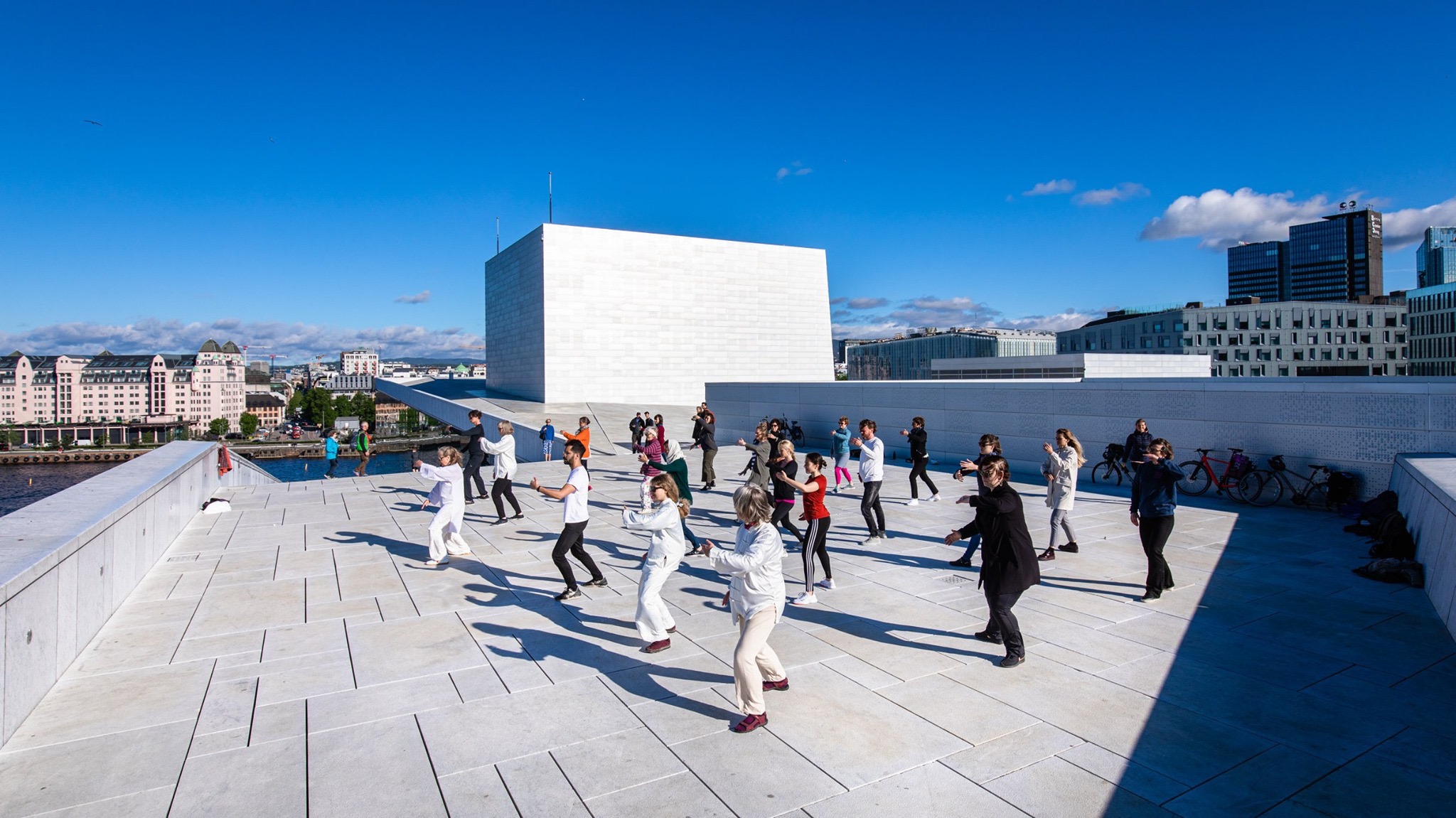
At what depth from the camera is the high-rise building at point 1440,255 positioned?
166 meters

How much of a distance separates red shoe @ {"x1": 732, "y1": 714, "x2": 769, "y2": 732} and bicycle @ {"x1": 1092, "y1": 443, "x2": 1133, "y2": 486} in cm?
1208

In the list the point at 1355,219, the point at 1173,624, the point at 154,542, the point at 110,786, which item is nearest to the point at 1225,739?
the point at 1173,624

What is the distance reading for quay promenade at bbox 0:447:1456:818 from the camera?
4.18m

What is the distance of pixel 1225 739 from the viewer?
15.4 ft

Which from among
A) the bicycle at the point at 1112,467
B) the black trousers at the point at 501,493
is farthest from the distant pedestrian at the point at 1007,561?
the bicycle at the point at 1112,467

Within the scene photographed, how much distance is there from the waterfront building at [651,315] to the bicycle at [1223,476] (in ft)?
107

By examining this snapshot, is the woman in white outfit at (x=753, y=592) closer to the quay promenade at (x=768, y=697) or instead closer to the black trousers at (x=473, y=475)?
the quay promenade at (x=768, y=697)

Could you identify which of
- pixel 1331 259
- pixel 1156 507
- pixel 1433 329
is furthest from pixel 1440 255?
pixel 1156 507

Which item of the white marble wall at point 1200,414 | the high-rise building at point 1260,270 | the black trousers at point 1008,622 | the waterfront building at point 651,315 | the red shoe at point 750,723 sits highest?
the high-rise building at point 1260,270

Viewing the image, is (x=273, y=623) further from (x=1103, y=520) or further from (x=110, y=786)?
(x=1103, y=520)

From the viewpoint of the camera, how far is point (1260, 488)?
40.8 feet

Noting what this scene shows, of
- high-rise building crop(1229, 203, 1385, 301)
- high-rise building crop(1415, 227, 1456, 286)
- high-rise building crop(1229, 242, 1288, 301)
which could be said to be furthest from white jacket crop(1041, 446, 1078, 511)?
high-rise building crop(1415, 227, 1456, 286)

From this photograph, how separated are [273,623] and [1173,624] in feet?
27.5

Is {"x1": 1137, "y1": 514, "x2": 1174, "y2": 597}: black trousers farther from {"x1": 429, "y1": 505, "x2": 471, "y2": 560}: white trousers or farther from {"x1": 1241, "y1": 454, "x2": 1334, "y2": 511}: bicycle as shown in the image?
{"x1": 429, "y1": 505, "x2": 471, "y2": 560}: white trousers
